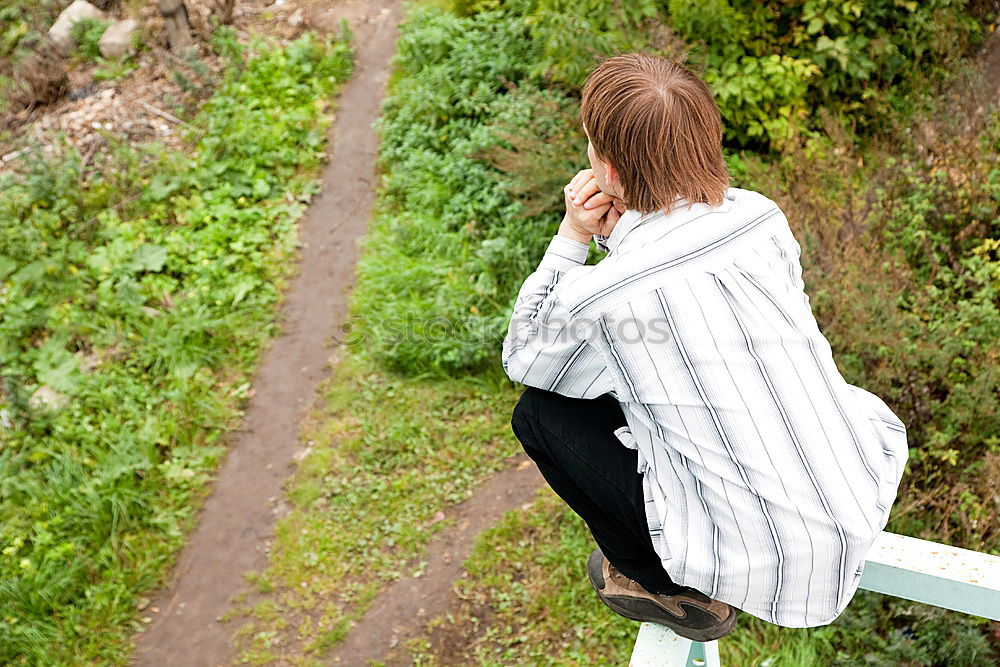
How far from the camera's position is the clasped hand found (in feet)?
6.78

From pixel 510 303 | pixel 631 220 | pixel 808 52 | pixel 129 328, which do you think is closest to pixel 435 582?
pixel 510 303

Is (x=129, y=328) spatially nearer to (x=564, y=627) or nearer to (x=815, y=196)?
(x=564, y=627)

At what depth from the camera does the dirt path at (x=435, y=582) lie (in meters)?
3.82

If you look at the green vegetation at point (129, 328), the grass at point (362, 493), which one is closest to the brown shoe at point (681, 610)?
the grass at point (362, 493)

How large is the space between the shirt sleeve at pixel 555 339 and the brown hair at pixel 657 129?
0.91 feet

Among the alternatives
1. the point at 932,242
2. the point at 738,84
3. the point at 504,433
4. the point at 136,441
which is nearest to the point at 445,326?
the point at 504,433

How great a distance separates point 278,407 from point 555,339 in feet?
11.9

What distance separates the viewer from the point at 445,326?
5.09m

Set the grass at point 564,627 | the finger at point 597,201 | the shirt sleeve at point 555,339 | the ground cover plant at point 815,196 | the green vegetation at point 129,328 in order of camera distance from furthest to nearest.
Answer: the green vegetation at point 129,328 → the ground cover plant at point 815,196 → the grass at point 564,627 → the finger at point 597,201 → the shirt sleeve at point 555,339

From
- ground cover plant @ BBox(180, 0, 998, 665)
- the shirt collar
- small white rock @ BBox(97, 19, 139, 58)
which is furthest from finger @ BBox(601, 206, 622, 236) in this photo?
small white rock @ BBox(97, 19, 139, 58)

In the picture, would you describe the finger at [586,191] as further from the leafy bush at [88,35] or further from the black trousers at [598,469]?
the leafy bush at [88,35]

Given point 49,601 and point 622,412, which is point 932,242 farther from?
point 49,601

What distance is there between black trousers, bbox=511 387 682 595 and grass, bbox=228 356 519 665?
218 centimetres

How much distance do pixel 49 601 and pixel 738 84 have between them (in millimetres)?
4803
